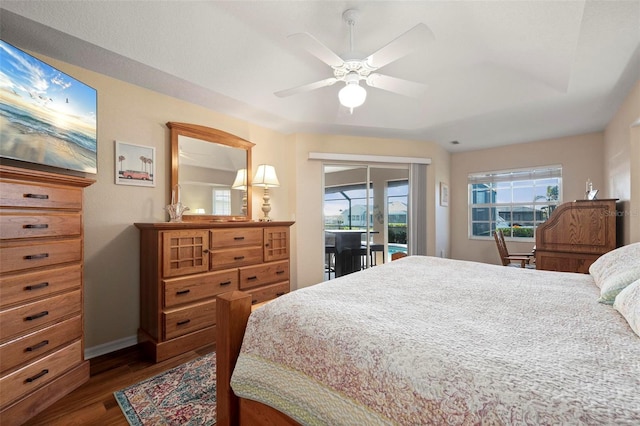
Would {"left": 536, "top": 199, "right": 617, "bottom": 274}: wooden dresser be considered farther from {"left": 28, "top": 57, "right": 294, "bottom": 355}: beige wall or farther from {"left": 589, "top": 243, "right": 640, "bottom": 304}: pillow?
{"left": 28, "top": 57, "right": 294, "bottom": 355}: beige wall

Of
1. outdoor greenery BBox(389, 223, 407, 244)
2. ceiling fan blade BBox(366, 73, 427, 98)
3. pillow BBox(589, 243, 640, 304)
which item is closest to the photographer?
pillow BBox(589, 243, 640, 304)

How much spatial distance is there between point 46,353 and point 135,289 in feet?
3.02

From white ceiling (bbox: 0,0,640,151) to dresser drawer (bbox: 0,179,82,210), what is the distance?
108cm

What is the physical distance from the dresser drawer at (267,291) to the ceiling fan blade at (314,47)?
223 centimetres

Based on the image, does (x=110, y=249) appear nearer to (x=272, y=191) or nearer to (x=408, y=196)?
(x=272, y=191)

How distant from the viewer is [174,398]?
1794mm

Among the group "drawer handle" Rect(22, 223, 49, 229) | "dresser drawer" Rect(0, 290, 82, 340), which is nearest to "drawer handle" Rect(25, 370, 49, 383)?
"dresser drawer" Rect(0, 290, 82, 340)

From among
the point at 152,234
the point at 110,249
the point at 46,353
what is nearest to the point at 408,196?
the point at 152,234

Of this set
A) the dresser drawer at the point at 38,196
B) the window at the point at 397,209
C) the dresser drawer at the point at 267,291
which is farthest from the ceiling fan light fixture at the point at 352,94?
the window at the point at 397,209

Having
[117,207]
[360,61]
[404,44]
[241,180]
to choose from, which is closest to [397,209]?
[241,180]

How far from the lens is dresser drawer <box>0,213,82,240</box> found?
1528mm

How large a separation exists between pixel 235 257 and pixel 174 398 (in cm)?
126

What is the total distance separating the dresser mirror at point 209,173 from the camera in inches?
114

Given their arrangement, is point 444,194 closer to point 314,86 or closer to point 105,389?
point 314,86
